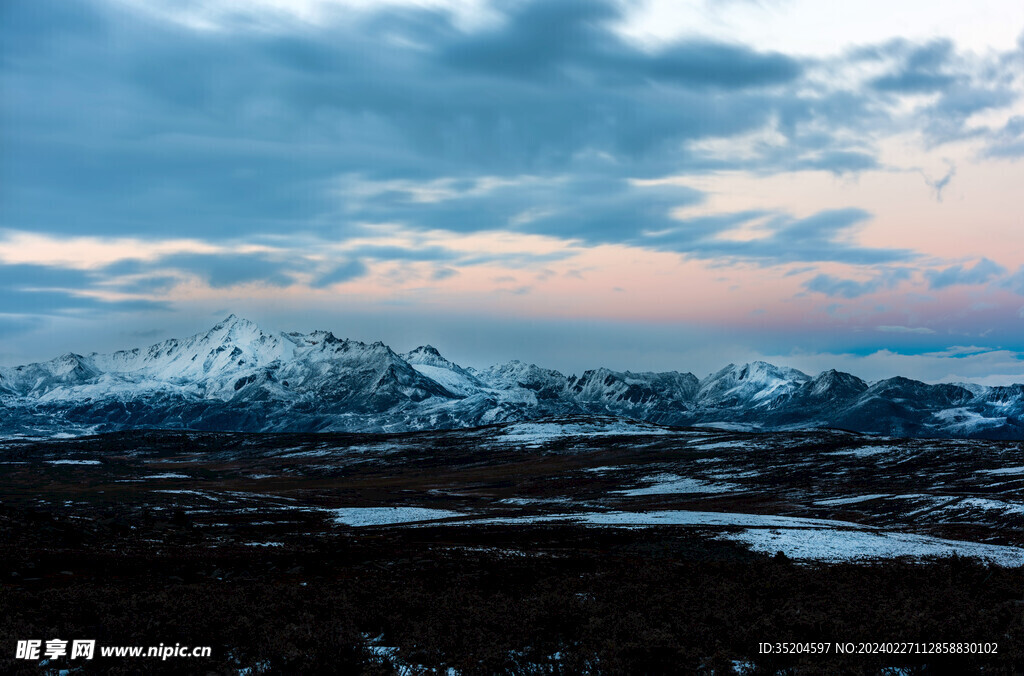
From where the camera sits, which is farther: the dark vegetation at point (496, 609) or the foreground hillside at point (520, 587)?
the foreground hillside at point (520, 587)

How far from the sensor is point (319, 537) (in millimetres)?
56938

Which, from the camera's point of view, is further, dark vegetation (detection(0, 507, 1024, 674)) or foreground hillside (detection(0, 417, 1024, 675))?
foreground hillside (detection(0, 417, 1024, 675))

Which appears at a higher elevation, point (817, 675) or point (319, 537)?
point (817, 675)

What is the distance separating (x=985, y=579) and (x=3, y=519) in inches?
2298

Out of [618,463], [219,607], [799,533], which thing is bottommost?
[618,463]

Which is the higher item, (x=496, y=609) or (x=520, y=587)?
(x=496, y=609)

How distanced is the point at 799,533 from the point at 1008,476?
69.3 metres

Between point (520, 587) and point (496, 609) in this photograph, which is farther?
point (520, 587)

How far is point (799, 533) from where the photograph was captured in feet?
172

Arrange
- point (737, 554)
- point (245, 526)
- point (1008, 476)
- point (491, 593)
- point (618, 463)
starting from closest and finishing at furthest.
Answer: point (491, 593), point (737, 554), point (245, 526), point (1008, 476), point (618, 463)

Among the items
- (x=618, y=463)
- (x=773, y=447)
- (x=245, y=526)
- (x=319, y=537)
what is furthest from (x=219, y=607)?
(x=773, y=447)

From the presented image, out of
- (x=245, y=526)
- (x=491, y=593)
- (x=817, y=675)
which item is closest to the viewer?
(x=817, y=675)

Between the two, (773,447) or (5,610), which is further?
(773,447)

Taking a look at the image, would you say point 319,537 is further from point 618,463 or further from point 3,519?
point 618,463
